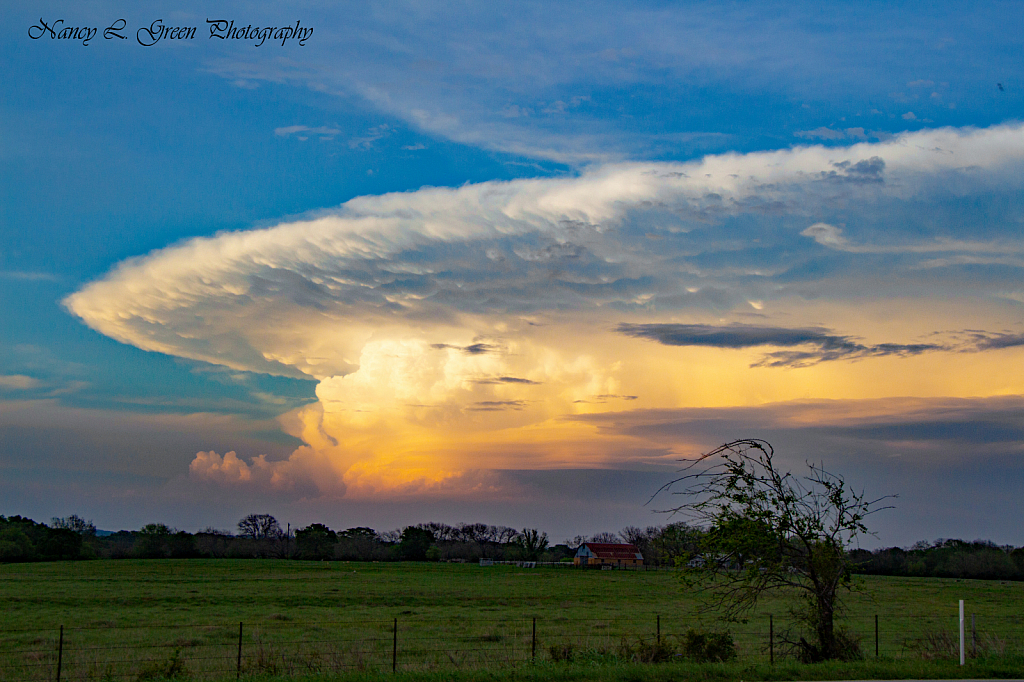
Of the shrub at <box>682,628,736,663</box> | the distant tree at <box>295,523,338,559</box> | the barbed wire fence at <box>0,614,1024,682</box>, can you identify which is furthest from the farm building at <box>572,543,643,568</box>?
the shrub at <box>682,628,736,663</box>

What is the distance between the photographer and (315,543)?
15125 centimetres

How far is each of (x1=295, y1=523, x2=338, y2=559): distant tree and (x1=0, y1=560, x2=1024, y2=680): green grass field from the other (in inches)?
2641

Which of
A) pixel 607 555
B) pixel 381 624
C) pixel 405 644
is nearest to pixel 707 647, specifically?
pixel 405 644

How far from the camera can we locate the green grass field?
22.4m

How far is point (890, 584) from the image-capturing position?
85500 millimetres

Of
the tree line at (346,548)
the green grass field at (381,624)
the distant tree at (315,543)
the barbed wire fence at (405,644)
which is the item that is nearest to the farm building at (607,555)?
the tree line at (346,548)

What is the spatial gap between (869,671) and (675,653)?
213 inches

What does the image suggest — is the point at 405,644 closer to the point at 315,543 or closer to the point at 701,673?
the point at 701,673

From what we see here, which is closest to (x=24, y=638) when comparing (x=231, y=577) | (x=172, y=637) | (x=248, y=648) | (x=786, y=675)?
(x=172, y=637)

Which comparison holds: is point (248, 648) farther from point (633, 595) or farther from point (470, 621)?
point (633, 595)

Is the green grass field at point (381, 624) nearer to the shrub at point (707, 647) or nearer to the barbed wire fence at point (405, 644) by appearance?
the barbed wire fence at point (405, 644)

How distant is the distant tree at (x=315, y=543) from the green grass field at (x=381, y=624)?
67074 millimetres

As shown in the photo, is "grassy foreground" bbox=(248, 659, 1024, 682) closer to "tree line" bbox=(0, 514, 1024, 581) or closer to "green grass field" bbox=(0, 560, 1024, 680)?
"green grass field" bbox=(0, 560, 1024, 680)

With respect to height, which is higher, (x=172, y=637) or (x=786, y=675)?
(x=786, y=675)
